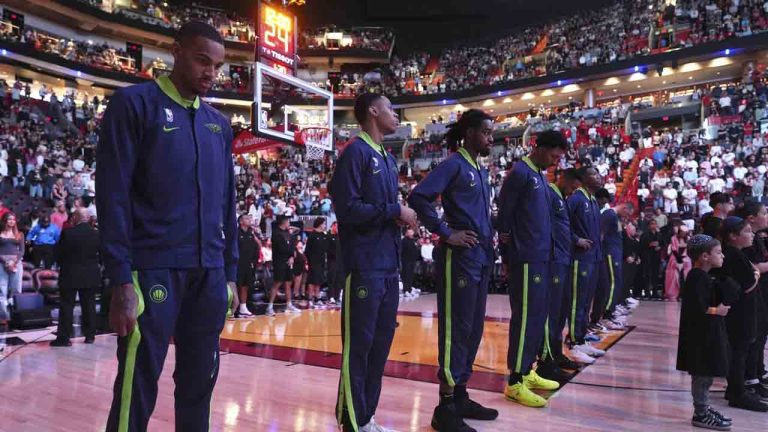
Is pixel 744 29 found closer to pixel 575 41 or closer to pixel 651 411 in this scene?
pixel 575 41

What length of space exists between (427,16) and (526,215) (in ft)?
125

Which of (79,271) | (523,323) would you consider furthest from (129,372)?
(79,271)

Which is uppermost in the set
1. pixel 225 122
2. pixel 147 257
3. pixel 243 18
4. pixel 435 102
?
pixel 243 18

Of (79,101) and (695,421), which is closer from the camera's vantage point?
(695,421)

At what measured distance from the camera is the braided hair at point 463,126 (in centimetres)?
375

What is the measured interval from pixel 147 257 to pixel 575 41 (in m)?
33.7

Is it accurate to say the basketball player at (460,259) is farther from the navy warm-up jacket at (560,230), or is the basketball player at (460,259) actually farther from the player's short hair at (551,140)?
the navy warm-up jacket at (560,230)

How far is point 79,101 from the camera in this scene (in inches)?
1164

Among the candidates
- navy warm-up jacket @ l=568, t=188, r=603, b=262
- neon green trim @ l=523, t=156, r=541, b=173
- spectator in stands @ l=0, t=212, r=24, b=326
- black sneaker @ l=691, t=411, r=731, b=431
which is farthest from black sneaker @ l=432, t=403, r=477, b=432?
spectator in stands @ l=0, t=212, r=24, b=326

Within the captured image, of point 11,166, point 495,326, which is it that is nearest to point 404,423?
point 495,326

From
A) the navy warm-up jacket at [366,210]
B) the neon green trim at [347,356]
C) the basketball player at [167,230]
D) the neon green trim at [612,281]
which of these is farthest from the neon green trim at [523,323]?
the neon green trim at [612,281]

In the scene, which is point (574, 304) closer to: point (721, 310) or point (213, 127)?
point (721, 310)

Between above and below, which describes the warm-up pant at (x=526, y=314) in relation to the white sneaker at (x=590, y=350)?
above

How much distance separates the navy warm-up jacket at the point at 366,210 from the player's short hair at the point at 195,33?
108cm
